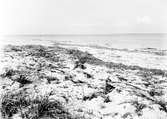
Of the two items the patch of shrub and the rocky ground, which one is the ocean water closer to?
the rocky ground

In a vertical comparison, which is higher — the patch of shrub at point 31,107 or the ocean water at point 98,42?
the ocean water at point 98,42

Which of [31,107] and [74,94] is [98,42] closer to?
[74,94]

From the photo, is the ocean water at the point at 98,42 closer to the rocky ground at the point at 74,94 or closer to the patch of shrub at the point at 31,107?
the rocky ground at the point at 74,94

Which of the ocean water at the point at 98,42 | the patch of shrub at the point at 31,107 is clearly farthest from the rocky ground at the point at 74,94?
the ocean water at the point at 98,42

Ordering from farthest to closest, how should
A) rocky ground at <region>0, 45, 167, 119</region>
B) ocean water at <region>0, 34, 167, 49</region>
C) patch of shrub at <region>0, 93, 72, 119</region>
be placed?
ocean water at <region>0, 34, 167, 49</region>, rocky ground at <region>0, 45, 167, 119</region>, patch of shrub at <region>0, 93, 72, 119</region>

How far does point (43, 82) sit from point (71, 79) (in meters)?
1.12

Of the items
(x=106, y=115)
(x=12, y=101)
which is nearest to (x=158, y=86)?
(x=106, y=115)

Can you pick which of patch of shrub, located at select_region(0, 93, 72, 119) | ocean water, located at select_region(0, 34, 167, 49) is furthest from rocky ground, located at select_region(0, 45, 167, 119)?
ocean water, located at select_region(0, 34, 167, 49)

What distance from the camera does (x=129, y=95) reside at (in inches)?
204

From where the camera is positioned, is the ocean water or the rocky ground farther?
the ocean water

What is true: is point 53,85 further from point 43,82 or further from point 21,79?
point 21,79

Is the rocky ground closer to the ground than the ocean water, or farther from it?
closer to the ground

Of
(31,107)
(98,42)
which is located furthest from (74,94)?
(98,42)

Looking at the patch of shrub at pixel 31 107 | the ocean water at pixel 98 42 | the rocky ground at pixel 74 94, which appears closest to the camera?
the patch of shrub at pixel 31 107
